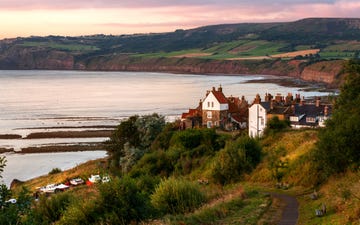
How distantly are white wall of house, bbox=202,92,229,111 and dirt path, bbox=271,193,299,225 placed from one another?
1182 inches

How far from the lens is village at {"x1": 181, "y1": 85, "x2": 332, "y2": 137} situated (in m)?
50.0

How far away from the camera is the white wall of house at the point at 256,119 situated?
5062 cm

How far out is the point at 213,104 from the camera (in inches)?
2152

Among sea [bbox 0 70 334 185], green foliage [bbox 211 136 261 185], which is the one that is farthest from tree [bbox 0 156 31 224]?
sea [bbox 0 70 334 185]

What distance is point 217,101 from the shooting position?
54.3 metres

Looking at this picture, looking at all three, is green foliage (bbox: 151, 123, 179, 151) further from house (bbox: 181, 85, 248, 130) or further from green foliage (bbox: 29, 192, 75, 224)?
green foliage (bbox: 29, 192, 75, 224)

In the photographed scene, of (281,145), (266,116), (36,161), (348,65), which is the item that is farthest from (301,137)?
(36,161)

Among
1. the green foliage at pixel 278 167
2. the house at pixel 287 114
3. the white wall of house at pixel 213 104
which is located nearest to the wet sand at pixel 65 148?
the white wall of house at pixel 213 104

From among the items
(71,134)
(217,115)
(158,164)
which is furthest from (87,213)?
(71,134)

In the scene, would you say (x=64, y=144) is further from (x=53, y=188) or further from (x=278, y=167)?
(x=278, y=167)

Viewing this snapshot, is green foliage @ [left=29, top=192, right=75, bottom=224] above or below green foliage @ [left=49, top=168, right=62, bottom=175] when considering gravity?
above

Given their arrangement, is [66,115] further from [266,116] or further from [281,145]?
[281,145]

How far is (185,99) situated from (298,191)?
104 metres

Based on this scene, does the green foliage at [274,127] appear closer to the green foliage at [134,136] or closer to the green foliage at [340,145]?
the green foliage at [340,145]
